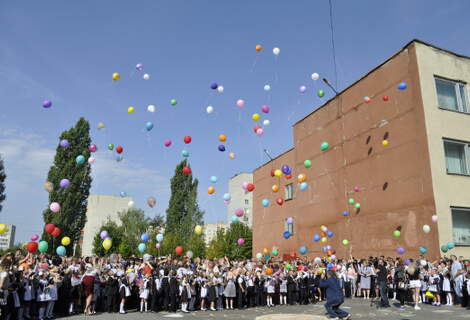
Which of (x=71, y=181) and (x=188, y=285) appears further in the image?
(x=71, y=181)

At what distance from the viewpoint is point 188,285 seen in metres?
13.1

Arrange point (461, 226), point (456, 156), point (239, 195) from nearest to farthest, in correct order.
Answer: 1. point (461, 226)
2. point (456, 156)
3. point (239, 195)

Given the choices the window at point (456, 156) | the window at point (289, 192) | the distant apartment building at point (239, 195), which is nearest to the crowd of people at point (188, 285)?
the window at point (456, 156)

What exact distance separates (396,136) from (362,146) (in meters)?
2.43

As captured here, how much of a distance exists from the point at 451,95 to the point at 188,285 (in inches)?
588

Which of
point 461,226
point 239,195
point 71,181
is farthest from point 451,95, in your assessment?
point 239,195

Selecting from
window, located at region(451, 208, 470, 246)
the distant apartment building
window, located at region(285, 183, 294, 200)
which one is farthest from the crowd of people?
the distant apartment building

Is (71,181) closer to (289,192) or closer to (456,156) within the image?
(289,192)

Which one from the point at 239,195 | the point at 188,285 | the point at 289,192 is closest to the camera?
the point at 188,285

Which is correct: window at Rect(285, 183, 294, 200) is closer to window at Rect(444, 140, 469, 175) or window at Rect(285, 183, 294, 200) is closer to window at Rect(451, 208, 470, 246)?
window at Rect(444, 140, 469, 175)

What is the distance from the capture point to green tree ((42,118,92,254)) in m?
29.9

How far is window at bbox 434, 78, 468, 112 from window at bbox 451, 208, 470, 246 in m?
4.80

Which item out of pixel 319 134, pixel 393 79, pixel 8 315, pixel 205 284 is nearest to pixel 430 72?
pixel 393 79

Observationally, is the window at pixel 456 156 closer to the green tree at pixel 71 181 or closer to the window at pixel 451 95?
the window at pixel 451 95
